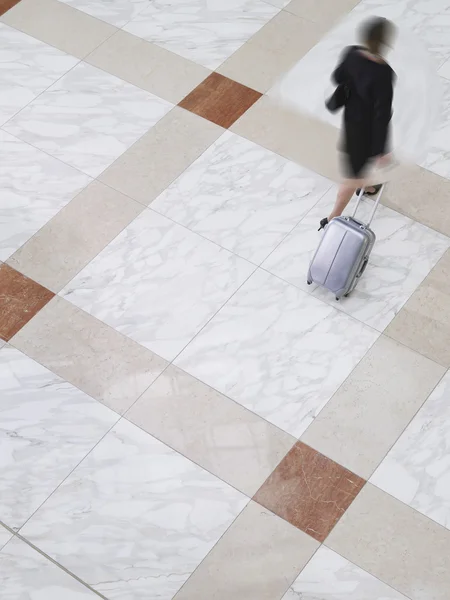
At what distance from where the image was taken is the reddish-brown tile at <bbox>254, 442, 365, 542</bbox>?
3504 mm

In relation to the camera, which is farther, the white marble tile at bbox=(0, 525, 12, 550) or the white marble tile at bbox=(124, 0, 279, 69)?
the white marble tile at bbox=(124, 0, 279, 69)

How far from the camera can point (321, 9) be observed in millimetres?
5449

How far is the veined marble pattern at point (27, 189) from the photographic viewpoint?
14.5 feet

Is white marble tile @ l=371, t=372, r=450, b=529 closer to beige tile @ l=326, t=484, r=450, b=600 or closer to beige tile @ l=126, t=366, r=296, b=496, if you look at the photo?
beige tile @ l=326, t=484, r=450, b=600

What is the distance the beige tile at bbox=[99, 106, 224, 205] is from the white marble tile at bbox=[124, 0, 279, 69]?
530 millimetres

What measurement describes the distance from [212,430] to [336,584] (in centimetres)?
86

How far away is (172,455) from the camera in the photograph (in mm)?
3666

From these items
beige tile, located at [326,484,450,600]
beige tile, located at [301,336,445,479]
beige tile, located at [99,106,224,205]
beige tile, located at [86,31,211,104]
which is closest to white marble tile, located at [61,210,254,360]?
beige tile, located at [99,106,224,205]

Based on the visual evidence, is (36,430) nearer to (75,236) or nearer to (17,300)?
(17,300)

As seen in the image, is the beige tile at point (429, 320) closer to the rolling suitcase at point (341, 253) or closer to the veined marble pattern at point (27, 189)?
the rolling suitcase at point (341, 253)

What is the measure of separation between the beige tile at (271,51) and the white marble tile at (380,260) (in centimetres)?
104

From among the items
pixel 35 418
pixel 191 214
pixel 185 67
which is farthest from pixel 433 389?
pixel 185 67

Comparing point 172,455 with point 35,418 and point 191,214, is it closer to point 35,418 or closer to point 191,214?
point 35,418

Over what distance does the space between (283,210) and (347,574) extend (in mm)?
1964
